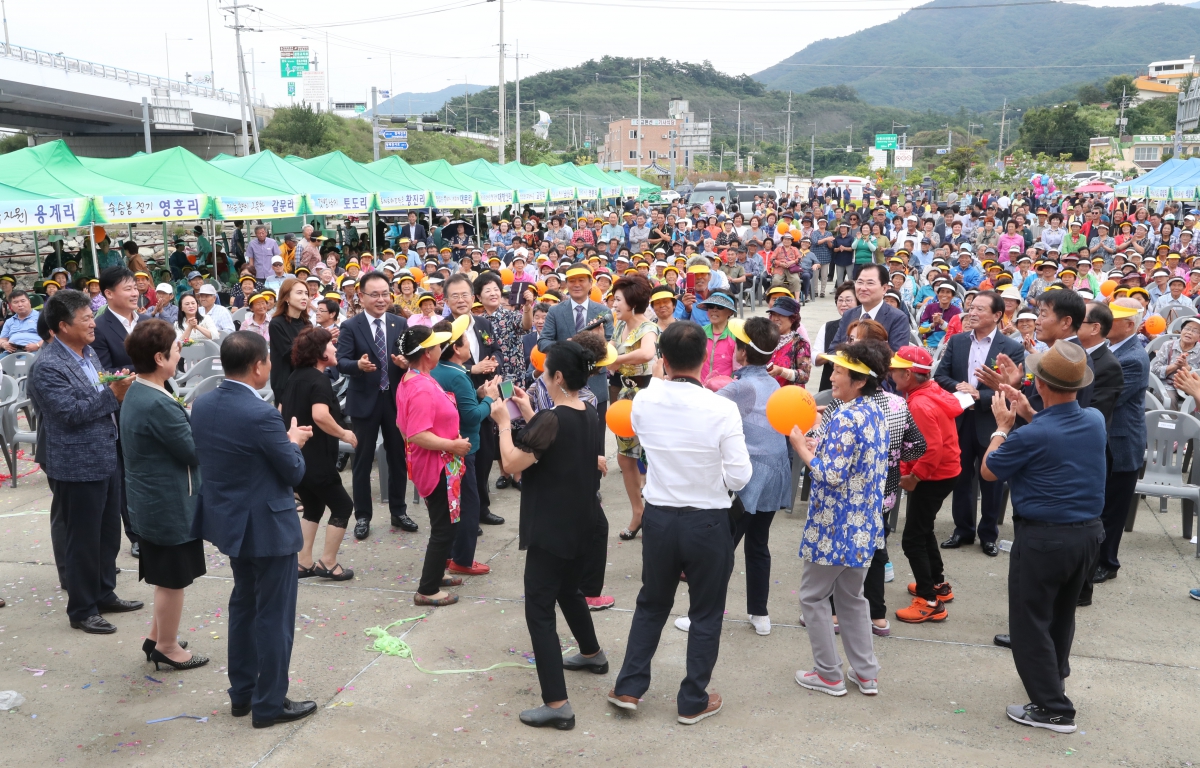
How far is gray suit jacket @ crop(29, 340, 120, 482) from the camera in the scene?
461 cm

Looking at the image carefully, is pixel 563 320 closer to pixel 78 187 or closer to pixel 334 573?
pixel 334 573

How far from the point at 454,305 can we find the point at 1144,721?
4.85m

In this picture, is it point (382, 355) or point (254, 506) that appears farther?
point (382, 355)

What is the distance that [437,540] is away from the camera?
5.09 m

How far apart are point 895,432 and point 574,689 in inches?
79.0

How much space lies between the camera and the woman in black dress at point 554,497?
379 centimetres

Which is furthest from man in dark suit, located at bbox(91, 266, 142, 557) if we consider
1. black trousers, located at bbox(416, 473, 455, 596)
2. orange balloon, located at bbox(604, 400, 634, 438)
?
orange balloon, located at bbox(604, 400, 634, 438)

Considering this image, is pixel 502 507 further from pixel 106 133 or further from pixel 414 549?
pixel 106 133

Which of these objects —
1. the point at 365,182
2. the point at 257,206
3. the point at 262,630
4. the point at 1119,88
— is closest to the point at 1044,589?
the point at 262,630

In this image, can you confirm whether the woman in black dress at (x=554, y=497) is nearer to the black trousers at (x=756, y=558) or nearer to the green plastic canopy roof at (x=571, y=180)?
the black trousers at (x=756, y=558)

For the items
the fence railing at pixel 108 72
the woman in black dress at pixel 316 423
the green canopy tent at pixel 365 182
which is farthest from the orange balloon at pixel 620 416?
the fence railing at pixel 108 72

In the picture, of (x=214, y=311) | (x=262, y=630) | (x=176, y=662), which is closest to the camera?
(x=262, y=630)

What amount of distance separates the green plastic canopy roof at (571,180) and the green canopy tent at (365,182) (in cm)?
921

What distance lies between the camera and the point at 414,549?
6.16 metres
